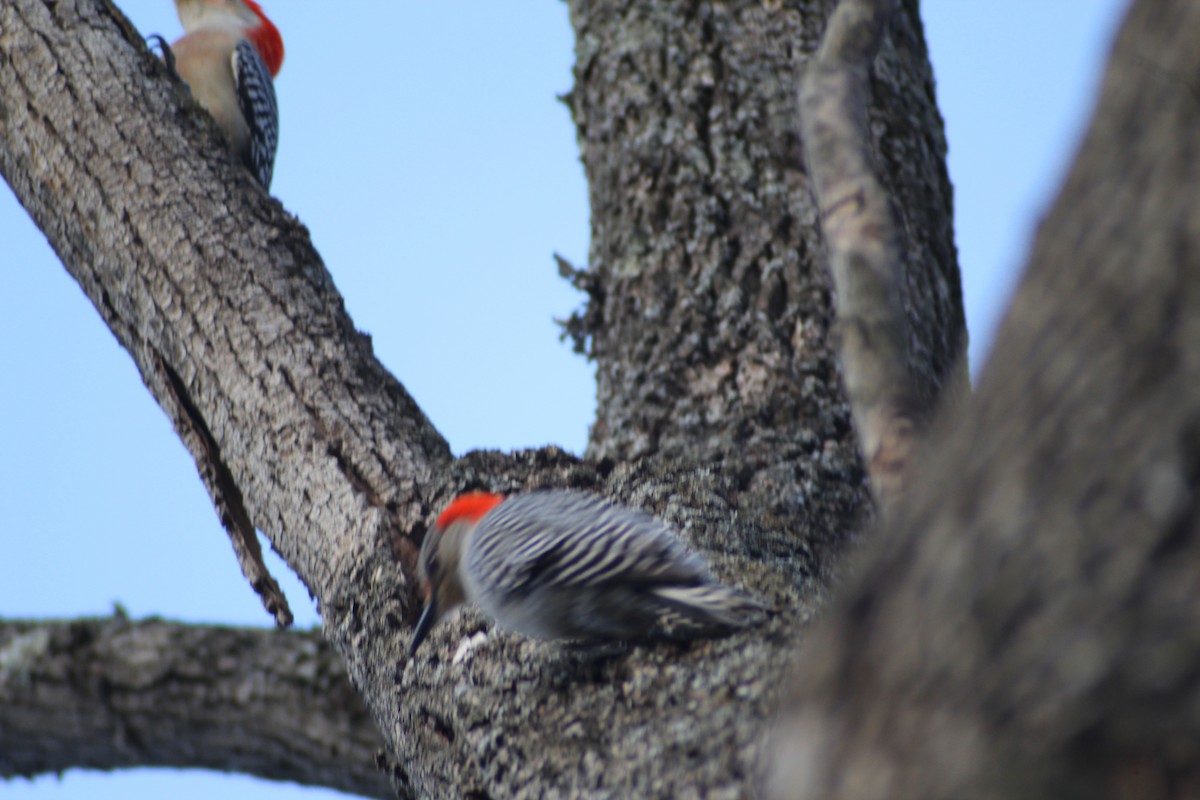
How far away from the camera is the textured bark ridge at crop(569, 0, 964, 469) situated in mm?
3465

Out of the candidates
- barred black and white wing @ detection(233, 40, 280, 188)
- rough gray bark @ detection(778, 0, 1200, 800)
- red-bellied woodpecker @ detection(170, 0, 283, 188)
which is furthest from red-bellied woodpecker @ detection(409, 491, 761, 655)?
barred black and white wing @ detection(233, 40, 280, 188)

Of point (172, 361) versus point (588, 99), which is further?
point (588, 99)

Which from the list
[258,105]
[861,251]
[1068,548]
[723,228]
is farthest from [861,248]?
[258,105]

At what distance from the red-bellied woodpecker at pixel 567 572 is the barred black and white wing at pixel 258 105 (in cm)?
305

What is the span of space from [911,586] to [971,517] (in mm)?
69

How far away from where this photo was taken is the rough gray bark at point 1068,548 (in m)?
0.77

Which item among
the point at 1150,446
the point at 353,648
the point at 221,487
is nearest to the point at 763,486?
the point at 353,648

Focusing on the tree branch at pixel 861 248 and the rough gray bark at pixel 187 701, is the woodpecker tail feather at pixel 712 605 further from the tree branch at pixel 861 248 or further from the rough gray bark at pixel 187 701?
the rough gray bark at pixel 187 701

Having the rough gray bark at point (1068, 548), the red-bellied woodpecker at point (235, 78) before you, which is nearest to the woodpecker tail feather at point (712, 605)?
the rough gray bark at point (1068, 548)

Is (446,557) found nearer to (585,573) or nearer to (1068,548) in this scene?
(585,573)

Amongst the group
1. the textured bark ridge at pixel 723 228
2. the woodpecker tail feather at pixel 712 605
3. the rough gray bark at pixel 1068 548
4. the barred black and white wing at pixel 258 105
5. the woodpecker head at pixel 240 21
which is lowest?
the rough gray bark at pixel 1068 548

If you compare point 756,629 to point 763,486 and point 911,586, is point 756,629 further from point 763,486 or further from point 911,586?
point 911,586

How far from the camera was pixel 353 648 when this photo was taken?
2.91 metres

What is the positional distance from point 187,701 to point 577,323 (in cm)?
184
